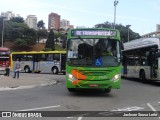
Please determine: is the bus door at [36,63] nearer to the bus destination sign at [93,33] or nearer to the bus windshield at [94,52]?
the bus destination sign at [93,33]

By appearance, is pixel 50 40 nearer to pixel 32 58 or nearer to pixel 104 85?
pixel 32 58

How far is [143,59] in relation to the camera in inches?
1094

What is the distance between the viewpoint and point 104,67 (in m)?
17.0

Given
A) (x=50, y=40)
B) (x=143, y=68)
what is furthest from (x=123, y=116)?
(x=50, y=40)

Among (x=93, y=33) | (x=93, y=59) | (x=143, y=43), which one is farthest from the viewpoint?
(x=143, y=43)

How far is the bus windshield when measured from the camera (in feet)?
56.4

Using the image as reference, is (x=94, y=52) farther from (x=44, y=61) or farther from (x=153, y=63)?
(x=44, y=61)

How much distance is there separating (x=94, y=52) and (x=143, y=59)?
11.2m

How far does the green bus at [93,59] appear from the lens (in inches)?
669

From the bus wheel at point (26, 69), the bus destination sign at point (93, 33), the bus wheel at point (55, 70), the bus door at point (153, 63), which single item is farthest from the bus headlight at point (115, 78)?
the bus wheel at point (26, 69)

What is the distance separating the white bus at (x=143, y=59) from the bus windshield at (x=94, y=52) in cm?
812

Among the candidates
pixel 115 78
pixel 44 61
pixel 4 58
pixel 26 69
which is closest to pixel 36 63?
pixel 44 61

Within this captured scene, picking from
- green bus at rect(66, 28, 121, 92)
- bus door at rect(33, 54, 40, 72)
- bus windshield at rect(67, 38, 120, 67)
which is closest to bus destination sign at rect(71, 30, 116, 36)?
green bus at rect(66, 28, 121, 92)

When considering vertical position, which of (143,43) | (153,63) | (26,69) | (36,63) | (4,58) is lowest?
(26,69)
